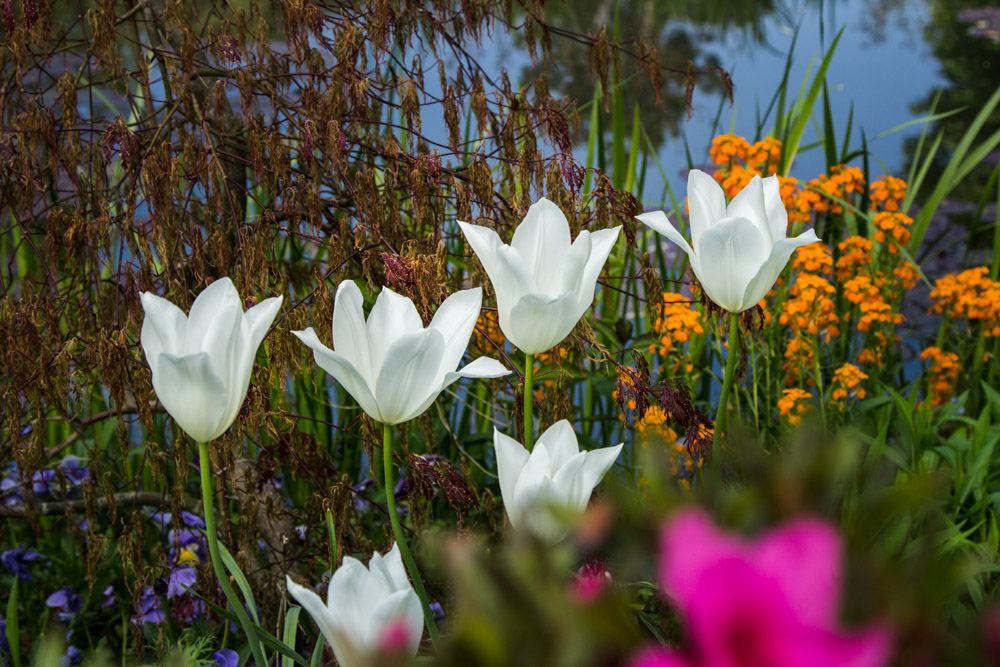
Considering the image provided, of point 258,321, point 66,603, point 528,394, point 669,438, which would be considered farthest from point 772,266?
point 66,603

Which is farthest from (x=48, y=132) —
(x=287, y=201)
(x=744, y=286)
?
(x=744, y=286)

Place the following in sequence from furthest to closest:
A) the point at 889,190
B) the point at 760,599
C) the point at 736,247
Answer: the point at 889,190 < the point at 736,247 < the point at 760,599

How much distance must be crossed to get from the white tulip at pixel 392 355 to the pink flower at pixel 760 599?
2.46 feet

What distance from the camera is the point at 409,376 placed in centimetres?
117

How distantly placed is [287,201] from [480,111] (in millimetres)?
411

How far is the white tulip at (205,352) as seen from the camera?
1.08 m

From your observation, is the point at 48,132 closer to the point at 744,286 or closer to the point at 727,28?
the point at 744,286

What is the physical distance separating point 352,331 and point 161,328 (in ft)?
0.65

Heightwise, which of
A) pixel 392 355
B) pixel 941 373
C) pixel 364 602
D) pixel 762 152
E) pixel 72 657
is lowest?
pixel 72 657

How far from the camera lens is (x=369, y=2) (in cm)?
212

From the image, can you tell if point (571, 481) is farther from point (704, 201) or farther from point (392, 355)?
point (704, 201)

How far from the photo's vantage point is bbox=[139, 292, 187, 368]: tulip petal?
1.13 metres

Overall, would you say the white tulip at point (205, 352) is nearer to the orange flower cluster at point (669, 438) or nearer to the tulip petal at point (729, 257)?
the tulip petal at point (729, 257)

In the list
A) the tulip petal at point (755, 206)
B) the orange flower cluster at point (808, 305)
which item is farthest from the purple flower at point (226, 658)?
the orange flower cluster at point (808, 305)
